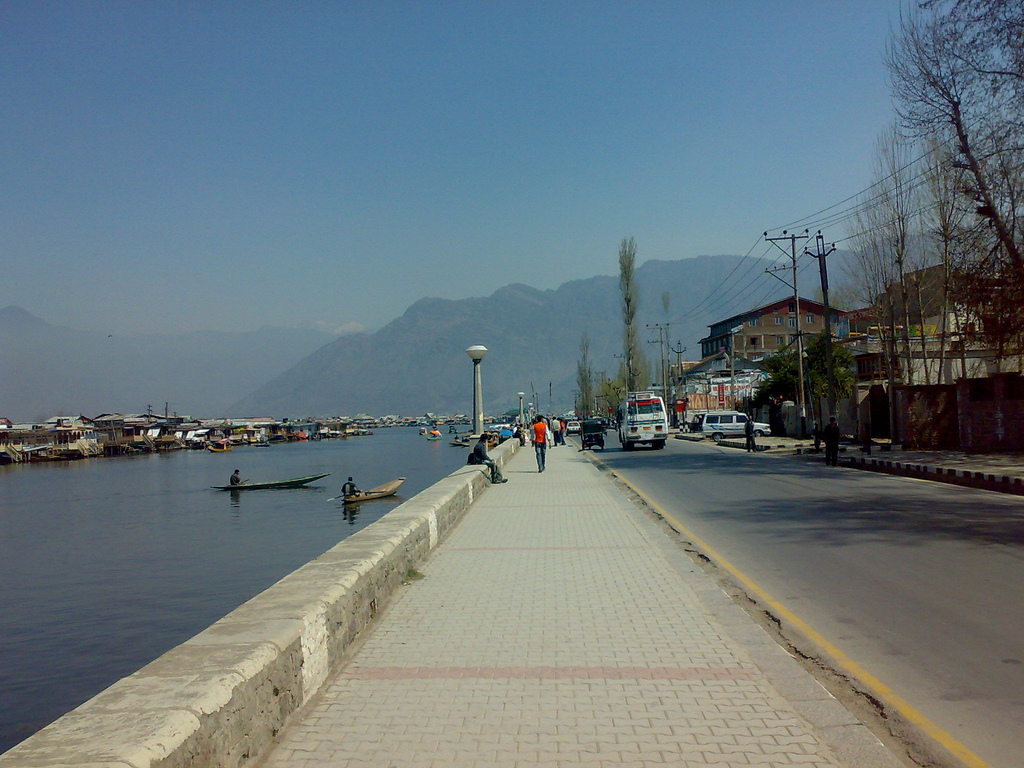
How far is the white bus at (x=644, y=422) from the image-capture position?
42.6 metres

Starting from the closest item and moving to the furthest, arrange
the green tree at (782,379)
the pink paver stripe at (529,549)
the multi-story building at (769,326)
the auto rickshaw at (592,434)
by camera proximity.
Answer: the pink paver stripe at (529,549) < the auto rickshaw at (592,434) < the green tree at (782,379) < the multi-story building at (769,326)

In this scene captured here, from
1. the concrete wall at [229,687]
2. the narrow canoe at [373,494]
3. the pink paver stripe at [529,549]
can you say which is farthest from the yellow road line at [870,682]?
the narrow canoe at [373,494]

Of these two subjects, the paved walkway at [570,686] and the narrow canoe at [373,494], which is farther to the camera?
the narrow canoe at [373,494]

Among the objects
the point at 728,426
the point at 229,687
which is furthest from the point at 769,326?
the point at 229,687

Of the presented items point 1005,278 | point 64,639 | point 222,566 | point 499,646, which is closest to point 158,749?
point 499,646

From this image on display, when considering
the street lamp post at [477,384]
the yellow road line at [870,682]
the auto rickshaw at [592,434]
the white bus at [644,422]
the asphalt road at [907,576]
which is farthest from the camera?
the auto rickshaw at [592,434]

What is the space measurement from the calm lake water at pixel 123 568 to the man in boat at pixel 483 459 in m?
4.96

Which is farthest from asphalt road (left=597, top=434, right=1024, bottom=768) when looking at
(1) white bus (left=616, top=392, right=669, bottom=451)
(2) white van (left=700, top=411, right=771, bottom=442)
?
(2) white van (left=700, top=411, right=771, bottom=442)

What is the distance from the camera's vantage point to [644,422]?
42.6 meters

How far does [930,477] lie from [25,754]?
2353 cm

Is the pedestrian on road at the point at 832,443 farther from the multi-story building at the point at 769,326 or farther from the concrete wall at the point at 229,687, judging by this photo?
the multi-story building at the point at 769,326

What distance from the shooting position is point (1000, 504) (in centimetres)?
1605

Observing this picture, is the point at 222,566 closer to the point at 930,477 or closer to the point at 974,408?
the point at 930,477

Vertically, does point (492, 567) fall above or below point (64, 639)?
above
